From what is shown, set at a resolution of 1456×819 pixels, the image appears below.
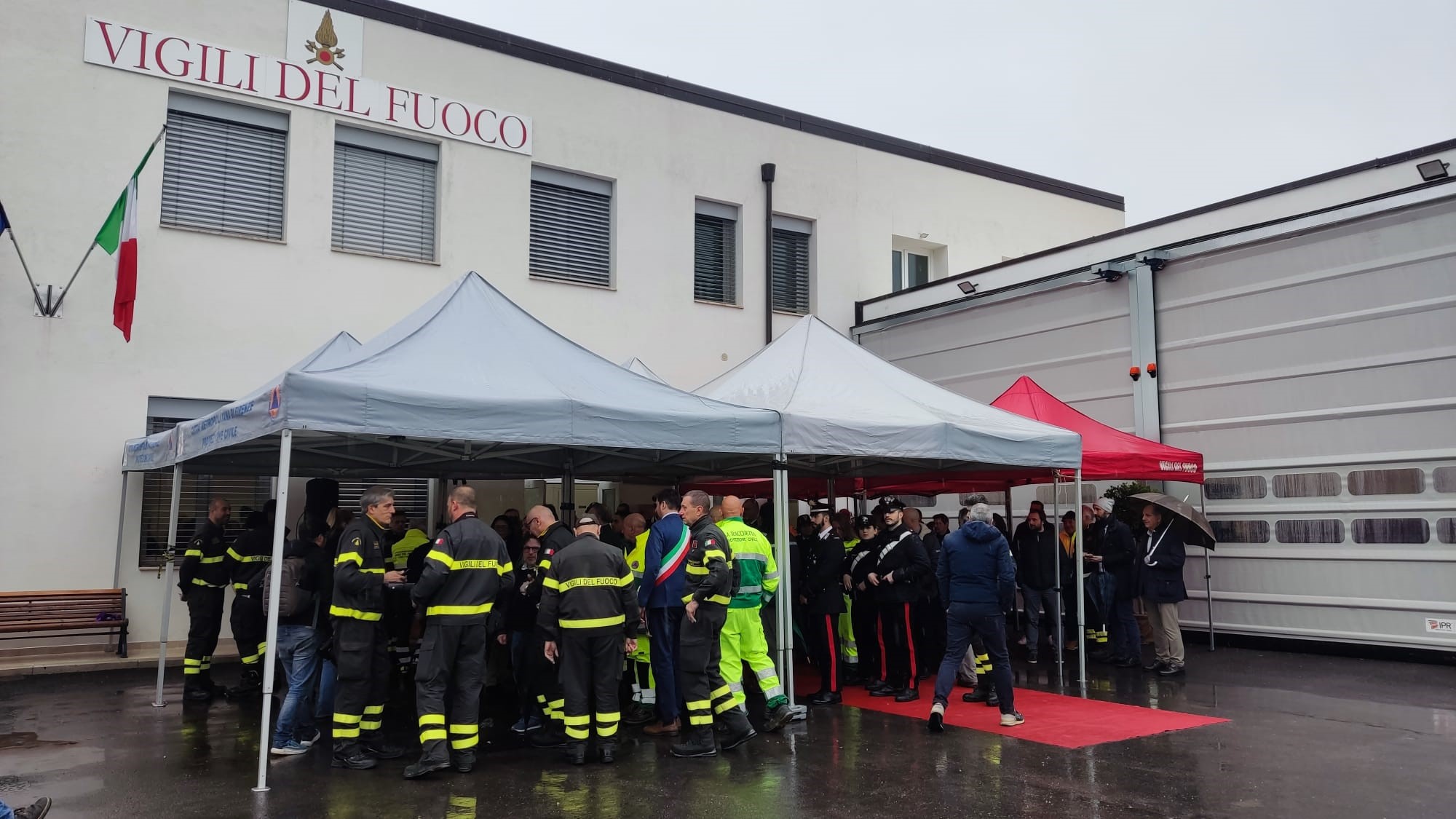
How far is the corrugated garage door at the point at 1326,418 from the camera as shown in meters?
10.3

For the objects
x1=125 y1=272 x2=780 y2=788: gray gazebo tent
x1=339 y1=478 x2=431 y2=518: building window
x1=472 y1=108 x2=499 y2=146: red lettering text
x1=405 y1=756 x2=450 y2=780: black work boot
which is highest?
x1=472 y1=108 x2=499 y2=146: red lettering text

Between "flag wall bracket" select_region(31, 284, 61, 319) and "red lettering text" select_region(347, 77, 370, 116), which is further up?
"red lettering text" select_region(347, 77, 370, 116)

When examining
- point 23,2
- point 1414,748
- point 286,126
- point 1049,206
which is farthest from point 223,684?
point 1049,206

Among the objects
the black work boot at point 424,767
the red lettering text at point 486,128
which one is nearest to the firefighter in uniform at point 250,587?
the black work boot at point 424,767

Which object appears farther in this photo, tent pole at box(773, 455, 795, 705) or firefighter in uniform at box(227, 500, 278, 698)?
firefighter in uniform at box(227, 500, 278, 698)

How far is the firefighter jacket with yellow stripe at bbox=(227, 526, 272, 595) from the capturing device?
838cm

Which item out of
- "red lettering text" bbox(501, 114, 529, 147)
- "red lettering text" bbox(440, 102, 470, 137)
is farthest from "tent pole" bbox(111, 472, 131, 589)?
"red lettering text" bbox(501, 114, 529, 147)

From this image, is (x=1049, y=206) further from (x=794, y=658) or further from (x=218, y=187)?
A: (x=218, y=187)

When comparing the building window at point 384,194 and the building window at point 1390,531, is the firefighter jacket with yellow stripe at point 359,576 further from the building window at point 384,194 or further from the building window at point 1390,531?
the building window at point 1390,531

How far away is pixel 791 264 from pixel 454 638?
11.8 meters

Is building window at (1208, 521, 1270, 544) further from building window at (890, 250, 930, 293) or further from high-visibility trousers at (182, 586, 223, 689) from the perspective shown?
high-visibility trousers at (182, 586, 223, 689)

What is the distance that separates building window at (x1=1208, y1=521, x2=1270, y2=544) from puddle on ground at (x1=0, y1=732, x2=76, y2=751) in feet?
36.9

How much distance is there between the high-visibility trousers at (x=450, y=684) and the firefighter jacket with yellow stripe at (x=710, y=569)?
57.0 inches

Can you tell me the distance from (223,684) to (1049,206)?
1716cm
